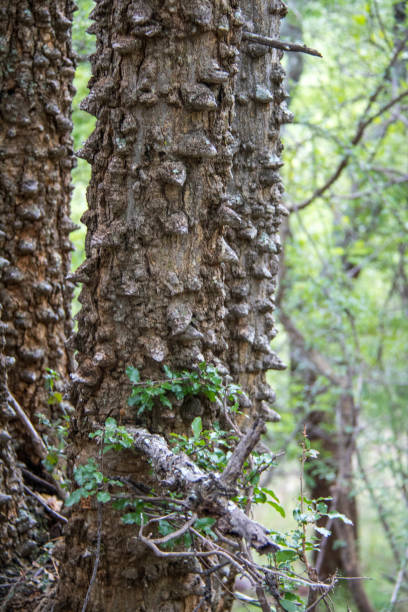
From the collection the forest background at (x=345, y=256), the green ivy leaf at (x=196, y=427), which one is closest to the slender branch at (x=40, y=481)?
the green ivy leaf at (x=196, y=427)

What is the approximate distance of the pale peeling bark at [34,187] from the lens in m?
2.50

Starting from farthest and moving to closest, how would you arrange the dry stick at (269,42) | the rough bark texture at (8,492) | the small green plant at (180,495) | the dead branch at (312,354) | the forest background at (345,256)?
the dead branch at (312,354) → the forest background at (345,256) → the rough bark texture at (8,492) → the dry stick at (269,42) → the small green plant at (180,495)

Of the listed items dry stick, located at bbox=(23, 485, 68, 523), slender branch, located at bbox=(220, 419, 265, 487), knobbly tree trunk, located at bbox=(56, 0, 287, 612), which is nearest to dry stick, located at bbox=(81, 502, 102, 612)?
knobbly tree trunk, located at bbox=(56, 0, 287, 612)

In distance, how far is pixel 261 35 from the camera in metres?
2.10

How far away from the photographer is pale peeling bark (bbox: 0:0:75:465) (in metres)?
2.50

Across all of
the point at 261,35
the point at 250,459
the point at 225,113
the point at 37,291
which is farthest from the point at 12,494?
the point at 261,35

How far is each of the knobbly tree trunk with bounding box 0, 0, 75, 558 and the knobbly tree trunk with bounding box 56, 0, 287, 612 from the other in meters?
0.73

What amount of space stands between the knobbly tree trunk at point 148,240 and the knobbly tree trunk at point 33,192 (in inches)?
28.6

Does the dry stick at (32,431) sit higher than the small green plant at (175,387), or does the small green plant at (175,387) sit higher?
the small green plant at (175,387)

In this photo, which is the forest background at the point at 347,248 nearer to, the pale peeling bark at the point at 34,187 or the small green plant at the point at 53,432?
the pale peeling bark at the point at 34,187

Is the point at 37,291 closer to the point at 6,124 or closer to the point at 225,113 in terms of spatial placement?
the point at 6,124

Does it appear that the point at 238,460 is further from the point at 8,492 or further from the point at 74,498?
the point at 8,492

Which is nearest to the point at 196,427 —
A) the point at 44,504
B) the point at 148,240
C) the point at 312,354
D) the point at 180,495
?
the point at 180,495

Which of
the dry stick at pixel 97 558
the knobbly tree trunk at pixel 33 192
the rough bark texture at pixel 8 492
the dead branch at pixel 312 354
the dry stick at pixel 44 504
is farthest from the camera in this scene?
the dead branch at pixel 312 354
